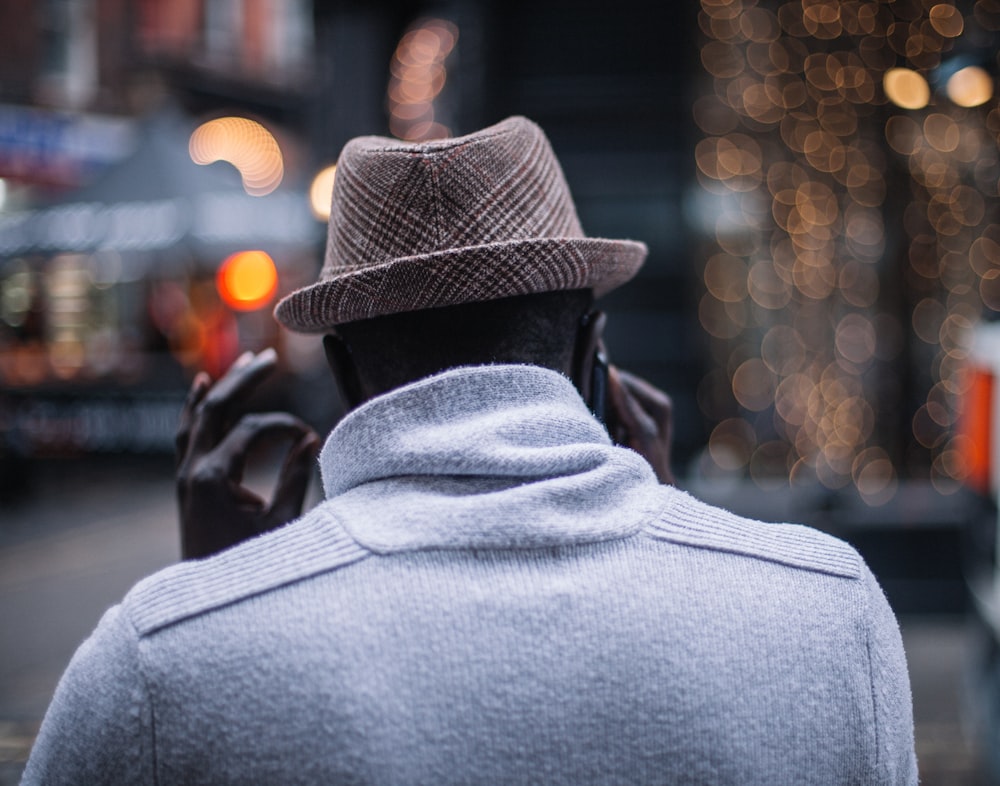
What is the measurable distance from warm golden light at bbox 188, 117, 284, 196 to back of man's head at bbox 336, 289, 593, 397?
67.2 ft

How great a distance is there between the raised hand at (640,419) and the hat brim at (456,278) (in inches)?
16.0

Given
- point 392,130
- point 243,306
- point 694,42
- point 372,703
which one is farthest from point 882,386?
point 243,306

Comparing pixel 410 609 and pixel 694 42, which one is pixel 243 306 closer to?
pixel 694 42

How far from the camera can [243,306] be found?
12.7 metres

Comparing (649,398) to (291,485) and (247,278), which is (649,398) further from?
(247,278)

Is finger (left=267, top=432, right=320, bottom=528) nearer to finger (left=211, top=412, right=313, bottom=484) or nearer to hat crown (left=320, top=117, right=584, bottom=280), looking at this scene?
finger (left=211, top=412, right=313, bottom=484)

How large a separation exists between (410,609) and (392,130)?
6609 millimetres

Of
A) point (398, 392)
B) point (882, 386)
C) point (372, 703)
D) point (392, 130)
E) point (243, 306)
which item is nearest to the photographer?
point (372, 703)

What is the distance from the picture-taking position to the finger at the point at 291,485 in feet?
5.28

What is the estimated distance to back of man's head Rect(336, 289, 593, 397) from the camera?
3.94 ft

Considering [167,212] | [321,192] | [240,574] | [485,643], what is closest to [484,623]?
[485,643]

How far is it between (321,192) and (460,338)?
5.82 m

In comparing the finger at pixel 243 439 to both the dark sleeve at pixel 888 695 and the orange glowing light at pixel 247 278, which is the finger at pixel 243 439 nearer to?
the dark sleeve at pixel 888 695

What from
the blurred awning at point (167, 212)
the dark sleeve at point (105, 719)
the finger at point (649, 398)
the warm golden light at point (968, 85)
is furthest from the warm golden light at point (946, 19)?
the dark sleeve at point (105, 719)
